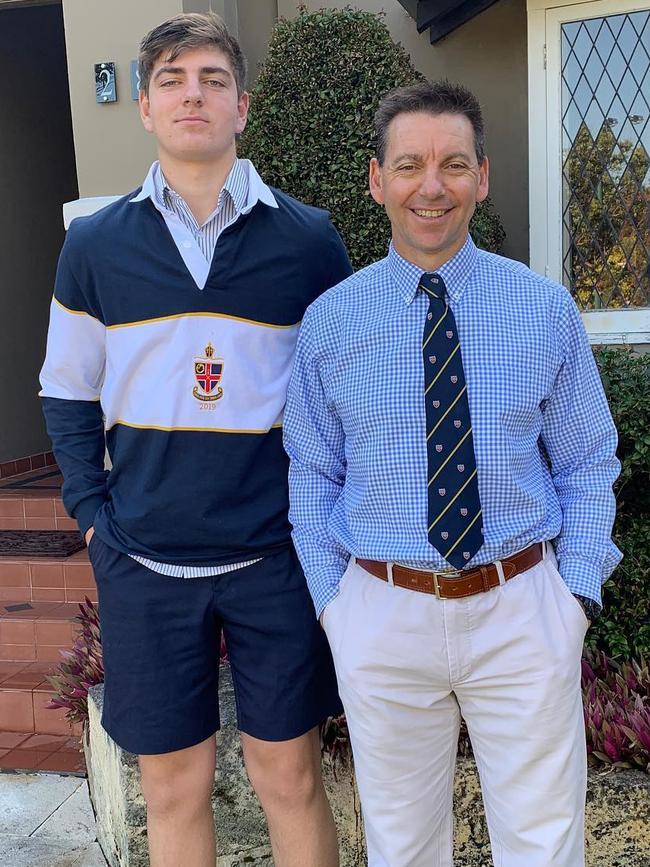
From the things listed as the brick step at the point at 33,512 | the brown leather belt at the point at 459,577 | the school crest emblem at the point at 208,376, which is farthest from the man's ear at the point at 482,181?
the brick step at the point at 33,512

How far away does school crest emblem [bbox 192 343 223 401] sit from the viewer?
2.03 m

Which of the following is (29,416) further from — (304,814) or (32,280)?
(304,814)

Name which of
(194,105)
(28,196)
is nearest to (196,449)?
(194,105)

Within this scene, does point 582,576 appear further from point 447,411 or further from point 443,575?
point 447,411

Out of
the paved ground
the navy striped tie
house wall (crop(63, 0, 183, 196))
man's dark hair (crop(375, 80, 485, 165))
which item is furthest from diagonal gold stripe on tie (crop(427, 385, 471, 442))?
house wall (crop(63, 0, 183, 196))

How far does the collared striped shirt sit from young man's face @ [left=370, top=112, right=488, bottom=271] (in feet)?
1.24

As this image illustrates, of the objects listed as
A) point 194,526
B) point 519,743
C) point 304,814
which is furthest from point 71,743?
point 519,743

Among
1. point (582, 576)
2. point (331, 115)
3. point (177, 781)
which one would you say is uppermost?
point (331, 115)

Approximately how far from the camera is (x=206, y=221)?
2096mm

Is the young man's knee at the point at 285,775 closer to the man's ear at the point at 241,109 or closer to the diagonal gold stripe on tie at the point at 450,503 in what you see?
the diagonal gold stripe on tie at the point at 450,503

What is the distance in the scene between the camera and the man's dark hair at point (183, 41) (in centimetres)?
202

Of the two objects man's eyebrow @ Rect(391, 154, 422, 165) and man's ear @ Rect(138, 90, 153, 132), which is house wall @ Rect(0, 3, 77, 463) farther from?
man's eyebrow @ Rect(391, 154, 422, 165)

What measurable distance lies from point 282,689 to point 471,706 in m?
0.48

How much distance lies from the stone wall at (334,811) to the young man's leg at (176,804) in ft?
1.78
